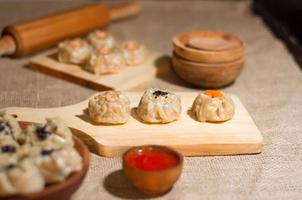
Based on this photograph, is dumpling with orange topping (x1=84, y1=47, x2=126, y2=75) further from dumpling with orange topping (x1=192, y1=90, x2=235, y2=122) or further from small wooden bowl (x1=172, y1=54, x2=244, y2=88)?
dumpling with orange topping (x1=192, y1=90, x2=235, y2=122)

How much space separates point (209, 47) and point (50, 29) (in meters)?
0.65

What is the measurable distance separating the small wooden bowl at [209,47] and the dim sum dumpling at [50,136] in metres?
0.64

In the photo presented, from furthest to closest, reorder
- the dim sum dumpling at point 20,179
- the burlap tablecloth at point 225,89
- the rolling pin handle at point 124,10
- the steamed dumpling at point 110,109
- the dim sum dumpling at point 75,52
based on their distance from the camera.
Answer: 1. the rolling pin handle at point 124,10
2. the dim sum dumpling at point 75,52
3. the steamed dumpling at point 110,109
4. the burlap tablecloth at point 225,89
5. the dim sum dumpling at point 20,179

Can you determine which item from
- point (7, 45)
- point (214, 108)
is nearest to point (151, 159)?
point (214, 108)

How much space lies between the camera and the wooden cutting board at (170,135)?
1.22m

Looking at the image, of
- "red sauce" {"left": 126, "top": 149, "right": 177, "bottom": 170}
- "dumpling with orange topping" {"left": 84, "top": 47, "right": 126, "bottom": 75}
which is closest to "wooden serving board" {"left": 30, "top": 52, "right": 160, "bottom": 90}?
"dumpling with orange topping" {"left": 84, "top": 47, "right": 126, "bottom": 75}

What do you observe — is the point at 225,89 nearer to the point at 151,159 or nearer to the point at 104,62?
the point at 104,62

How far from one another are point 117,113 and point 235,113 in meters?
0.33

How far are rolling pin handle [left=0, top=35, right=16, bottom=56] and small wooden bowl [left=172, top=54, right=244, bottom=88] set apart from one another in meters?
0.60

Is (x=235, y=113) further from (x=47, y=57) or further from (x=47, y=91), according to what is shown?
(x=47, y=57)

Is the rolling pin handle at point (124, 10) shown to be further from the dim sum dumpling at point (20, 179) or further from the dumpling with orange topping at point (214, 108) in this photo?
the dim sum dumpling at point (20, 179)

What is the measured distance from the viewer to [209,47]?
1593mm

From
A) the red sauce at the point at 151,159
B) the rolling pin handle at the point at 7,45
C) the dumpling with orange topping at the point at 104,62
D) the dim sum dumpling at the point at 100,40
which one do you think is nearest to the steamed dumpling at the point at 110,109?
the red sauce at the point at 151,159

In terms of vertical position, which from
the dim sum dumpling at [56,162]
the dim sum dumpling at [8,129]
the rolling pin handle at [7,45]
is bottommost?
the rolling pin handle at [7,45]
